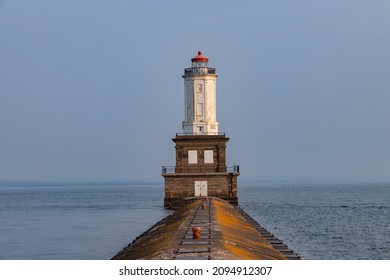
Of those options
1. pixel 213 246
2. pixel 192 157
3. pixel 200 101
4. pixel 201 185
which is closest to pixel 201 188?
pixel 201 185

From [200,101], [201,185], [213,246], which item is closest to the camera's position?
[213,246]

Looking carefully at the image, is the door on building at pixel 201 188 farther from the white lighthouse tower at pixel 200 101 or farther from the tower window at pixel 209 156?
the white lighthouse tower at pixel 200 101

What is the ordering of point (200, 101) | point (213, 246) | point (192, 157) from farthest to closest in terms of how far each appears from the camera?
point (200, 101) < point (192, 157) < point (213, 246)

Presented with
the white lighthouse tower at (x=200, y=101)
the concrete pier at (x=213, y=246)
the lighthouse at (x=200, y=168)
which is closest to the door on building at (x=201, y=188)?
the lighthouse at (x=200, y=168)

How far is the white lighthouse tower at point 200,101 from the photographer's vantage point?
53594 millimetres

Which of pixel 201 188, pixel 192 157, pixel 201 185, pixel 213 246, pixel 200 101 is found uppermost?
pixel 200 101

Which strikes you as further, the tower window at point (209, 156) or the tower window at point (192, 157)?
the tower window at point (209, 156)

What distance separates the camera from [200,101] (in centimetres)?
5406

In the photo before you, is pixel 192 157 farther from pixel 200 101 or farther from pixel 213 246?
pixel 213 246

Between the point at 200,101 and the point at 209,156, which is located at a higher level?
the point at 200,101

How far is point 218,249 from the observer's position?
59.0 ft

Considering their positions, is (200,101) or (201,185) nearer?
(201,185)
